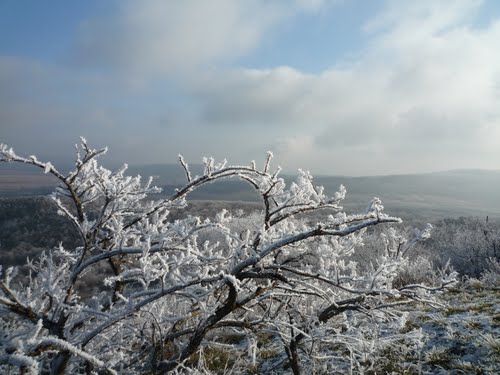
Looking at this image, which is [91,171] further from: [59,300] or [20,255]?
[20,255]

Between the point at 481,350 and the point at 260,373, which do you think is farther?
the point at 260,373

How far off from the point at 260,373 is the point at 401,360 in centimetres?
237

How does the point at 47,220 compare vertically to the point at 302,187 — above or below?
below

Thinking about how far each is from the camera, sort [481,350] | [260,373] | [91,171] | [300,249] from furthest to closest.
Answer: [260,373] < [481,350] < [300,249] < [91,171]

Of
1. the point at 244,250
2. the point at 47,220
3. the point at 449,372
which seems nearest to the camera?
the point at 244,250

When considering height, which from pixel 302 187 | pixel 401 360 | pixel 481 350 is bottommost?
pixel 401 360

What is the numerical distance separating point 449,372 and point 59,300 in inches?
204

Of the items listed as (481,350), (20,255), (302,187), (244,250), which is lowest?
(20,255)

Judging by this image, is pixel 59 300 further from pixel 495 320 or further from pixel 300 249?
pixel 495 320

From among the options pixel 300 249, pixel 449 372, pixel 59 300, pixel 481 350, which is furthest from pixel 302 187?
pixel 481 350

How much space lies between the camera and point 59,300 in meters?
2.64

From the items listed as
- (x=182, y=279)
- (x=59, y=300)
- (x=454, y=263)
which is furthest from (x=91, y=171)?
(x=454, y=263)

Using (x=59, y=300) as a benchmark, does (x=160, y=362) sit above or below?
below

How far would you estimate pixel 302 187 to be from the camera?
2762 millimetres
